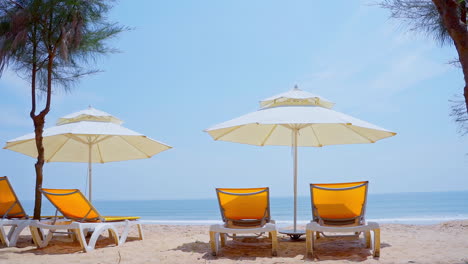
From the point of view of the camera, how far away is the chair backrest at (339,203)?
15.9 feet

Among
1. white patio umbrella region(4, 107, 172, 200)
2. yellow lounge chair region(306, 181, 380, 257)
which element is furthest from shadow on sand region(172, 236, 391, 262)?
white patio umbrella region(4, 107, 172, 200)

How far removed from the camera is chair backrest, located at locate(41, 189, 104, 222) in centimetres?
549

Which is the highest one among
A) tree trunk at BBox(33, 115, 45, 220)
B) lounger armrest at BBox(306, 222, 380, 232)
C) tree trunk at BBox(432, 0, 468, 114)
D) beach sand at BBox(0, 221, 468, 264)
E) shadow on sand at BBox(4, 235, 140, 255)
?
tree trunk at BBox(432, 0, 468, 114)

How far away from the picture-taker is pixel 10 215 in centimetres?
630

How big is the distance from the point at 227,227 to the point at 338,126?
2615 mm

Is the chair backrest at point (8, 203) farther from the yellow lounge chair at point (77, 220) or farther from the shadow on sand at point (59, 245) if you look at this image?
the yellow lounge chair at point (77, 220)

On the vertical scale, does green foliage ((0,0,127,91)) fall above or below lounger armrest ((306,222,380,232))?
above

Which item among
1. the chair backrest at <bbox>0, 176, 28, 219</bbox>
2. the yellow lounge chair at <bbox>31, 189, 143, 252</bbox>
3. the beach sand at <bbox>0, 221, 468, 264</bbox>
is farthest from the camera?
the chair backrest at <bbox>0, 176, 28, 219</bbox>

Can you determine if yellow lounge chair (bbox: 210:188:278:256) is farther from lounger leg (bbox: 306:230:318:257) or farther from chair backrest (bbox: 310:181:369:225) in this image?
chair backrest (bbox: 310:181:369:225)

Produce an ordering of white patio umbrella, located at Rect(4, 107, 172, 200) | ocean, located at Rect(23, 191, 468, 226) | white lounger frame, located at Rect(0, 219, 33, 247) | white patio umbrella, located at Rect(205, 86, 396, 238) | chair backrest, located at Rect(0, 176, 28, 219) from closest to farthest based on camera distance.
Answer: white patio umbrella, located at Rect(205, 86, 396, 238), white lounger frame, located at Rect(0, 219, 33, 247), chair backrest, located at Rect(0, 176, 28, 219), white patio umbrella, located at Rect(4, 107, 172, 200), ocean, located at Rect(23, 191, 468, 226)

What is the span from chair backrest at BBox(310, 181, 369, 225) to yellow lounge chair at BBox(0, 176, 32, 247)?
144 inches

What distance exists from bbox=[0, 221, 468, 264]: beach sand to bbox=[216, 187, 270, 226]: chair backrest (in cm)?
43

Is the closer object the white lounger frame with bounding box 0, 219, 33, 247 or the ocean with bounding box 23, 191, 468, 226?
the white lounger frame with bounding box 0, 219, 33, 247

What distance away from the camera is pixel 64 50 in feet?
22.1
